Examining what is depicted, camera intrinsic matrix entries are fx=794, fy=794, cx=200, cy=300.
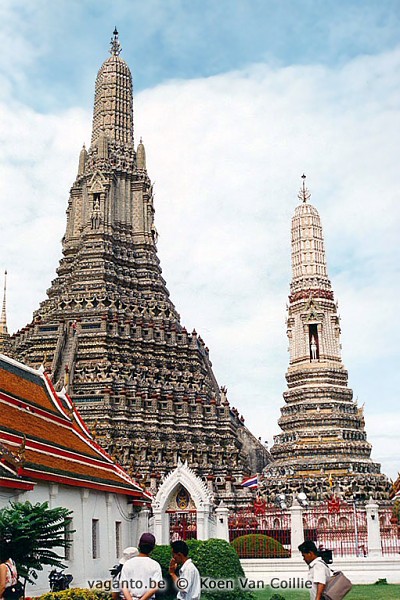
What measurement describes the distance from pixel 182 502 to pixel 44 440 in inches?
489

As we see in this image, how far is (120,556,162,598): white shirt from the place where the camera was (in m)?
8.24

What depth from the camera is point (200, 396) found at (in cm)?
4047

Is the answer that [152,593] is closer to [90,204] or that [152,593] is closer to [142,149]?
[90,204]

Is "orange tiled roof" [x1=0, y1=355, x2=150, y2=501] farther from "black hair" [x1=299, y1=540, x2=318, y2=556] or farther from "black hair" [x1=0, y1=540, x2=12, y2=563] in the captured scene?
"black hair" [x1=299, y1=540, x2=318, y2=556]

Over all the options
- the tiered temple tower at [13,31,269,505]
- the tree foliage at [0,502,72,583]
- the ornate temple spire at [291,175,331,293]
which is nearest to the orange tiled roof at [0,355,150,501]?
the tree foliage at [0,502,72,583]

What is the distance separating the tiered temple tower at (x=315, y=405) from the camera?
37094mm

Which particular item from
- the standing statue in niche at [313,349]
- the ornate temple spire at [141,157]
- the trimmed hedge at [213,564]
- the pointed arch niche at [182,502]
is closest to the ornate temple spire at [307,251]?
the standing statue in niche at [313,349]

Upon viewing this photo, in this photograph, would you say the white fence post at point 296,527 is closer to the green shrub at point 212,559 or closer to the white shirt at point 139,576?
the green shrub at point 212,559

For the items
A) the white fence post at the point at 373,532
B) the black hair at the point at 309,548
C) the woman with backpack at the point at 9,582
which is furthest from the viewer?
the white fence post at the point at 373,532

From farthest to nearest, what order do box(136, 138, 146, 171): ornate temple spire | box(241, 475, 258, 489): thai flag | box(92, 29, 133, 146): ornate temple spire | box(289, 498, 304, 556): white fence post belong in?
box(92, 29, 133, 146): ornate temple spire
box(136, 138, 146, 171): ornate temple spire
box(241, 475, 258, 489): thai flag
box(289, 498, 304, 556): white fence post

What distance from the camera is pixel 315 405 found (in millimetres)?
41031

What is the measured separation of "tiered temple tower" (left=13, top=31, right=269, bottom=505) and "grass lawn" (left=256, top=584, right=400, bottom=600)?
565 inches

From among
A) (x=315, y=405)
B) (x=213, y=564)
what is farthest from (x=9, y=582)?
(x=315, y=405)

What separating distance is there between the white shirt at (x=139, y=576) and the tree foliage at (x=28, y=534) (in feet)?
10.2
